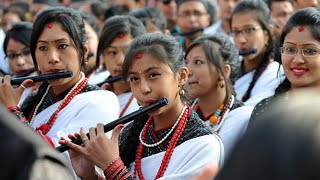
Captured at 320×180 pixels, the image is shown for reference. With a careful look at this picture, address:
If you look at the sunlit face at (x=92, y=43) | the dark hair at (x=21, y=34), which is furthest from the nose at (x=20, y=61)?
the sunlit face at (x=92, y=43)

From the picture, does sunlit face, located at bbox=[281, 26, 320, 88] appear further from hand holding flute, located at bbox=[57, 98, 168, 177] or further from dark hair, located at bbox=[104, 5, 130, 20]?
dark hair, located at bbox=[104, 5, 130, 20]

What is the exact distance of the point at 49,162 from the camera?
1.52 metres

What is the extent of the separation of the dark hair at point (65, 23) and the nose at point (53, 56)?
0.13 meters

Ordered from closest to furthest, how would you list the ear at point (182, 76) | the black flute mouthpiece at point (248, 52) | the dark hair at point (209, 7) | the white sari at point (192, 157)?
1. the white sari at point (192, 157)
2. the ear at point (182, 76)
3. the black flute mouthpiece at point (248, 52)
4. the dark hair at point (209, 7)

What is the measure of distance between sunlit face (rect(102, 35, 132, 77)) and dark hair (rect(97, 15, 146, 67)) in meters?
0.03

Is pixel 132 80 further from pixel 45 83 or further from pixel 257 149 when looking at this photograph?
pixel 257 149

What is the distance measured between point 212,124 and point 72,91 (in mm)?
917

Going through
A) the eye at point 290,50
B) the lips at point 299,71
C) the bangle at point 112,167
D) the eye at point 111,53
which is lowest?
the bangle at point 112,167

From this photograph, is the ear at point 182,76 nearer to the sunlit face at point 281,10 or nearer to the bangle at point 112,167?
the bangle at point 112,167

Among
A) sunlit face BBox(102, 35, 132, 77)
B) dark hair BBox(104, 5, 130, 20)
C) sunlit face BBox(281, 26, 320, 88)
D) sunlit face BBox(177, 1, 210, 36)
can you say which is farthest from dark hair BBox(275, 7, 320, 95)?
dark hair BBox(104, 5, 130, 20)

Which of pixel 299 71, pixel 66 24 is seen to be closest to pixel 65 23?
pixel 66 24

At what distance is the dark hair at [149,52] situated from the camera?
11.5 feet

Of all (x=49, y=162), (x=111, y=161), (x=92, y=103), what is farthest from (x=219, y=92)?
(x=49, y=162)

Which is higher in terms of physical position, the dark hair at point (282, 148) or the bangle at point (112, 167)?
the dark hair at point (282, 148)
